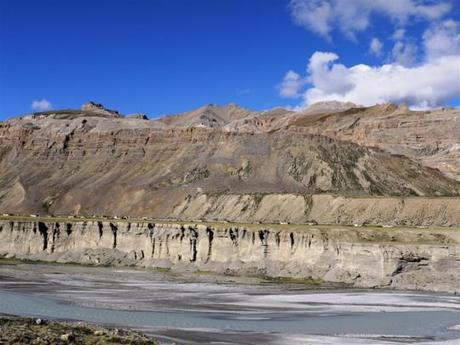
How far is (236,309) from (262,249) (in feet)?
96.4

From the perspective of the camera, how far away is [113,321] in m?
37.5

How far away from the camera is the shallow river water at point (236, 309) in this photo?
34.7 meters

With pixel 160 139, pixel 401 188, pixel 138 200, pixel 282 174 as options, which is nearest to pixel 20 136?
pixel 160 139

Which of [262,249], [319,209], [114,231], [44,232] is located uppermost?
[319,209]

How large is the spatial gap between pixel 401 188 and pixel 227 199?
1426 inches

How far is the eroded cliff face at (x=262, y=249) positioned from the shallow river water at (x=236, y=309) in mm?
5402

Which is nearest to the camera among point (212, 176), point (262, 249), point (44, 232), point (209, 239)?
point (262, 249)

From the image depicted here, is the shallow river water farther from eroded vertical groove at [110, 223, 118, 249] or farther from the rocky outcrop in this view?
the rocky outcrop

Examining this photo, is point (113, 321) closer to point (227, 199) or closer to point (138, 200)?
point (227, 199)

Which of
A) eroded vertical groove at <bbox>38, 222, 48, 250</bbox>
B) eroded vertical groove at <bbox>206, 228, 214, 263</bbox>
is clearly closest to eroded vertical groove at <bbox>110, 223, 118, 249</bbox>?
eroded vertical groove at <bbox>38, 222, 48, 250</bbox>

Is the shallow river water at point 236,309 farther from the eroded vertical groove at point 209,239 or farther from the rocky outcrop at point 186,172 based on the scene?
the rocky outcrop at point 186,172

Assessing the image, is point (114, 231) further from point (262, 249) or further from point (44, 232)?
point (262, 249)

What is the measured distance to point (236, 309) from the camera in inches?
1802

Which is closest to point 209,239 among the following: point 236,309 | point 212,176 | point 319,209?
point 319,209
